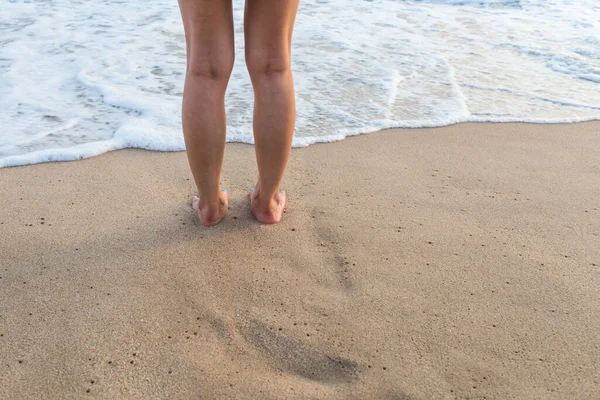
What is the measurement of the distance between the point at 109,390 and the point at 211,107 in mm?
861

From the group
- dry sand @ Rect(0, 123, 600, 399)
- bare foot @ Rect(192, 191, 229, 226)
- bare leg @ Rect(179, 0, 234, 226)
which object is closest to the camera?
dry sand @ Rect(0, 123, 600, 399)

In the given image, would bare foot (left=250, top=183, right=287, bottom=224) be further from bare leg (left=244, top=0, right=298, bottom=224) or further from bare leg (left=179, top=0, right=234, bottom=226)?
bare leg (left=179, top=0, right=234, bottom=226)

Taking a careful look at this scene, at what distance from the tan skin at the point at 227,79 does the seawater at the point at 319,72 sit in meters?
0.88

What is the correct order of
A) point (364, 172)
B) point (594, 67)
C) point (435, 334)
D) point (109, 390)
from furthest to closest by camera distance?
point (594, 67), point (364, 172), point (435, 334), point (109, 390)

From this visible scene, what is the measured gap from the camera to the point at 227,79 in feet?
5.90

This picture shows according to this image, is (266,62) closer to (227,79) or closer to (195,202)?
(227,79)

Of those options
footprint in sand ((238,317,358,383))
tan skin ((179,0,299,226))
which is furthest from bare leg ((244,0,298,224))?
footprint in sand ((238,317,358,383))

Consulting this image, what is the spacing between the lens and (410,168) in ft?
8.34

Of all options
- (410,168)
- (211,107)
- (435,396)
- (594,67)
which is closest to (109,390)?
(435,396)

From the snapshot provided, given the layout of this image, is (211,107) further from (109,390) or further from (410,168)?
(410,168)

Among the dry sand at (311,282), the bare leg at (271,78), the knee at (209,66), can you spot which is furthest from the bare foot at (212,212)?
the knee at (209,66)

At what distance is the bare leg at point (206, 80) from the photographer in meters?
1.66

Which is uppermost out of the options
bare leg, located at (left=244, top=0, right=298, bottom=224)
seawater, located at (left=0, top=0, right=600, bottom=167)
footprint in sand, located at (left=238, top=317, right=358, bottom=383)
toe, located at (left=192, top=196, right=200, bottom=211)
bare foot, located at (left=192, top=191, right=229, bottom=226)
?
bare leg, located at (left=244, top=0, right=298, bottom=224)

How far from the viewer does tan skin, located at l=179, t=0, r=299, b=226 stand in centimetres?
168
